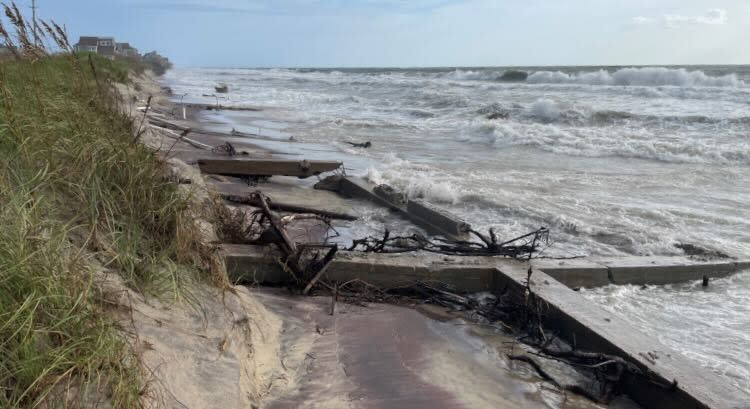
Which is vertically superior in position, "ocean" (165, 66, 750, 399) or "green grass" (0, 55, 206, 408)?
"green grass" (0, 55, 206, 408)

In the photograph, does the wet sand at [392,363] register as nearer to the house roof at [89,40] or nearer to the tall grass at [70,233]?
the tall grass at [70,233]

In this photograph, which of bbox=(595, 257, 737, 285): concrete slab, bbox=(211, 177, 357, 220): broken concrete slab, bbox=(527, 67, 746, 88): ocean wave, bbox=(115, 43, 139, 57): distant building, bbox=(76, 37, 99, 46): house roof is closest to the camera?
bbox=(595, 257, 737, 285): concrete slab

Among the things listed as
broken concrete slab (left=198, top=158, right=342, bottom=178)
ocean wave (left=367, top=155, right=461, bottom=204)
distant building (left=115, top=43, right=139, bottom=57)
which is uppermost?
distant building (left=115, top=43, right=139, bottom=57)

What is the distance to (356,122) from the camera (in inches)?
833

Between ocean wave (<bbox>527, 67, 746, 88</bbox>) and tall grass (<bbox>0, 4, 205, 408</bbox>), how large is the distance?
3618 cm

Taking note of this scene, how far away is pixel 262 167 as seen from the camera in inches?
370

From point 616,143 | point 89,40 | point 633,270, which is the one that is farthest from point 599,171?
point 89,40

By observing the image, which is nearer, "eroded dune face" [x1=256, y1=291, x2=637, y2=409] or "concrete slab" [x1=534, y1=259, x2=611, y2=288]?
"eroded dune face" [x1=256, y1=291, x2=637, y2=409]

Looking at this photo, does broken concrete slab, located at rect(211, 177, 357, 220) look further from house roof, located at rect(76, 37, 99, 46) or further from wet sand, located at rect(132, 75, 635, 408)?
house roof, located at rect(76, 37, 99, 46)

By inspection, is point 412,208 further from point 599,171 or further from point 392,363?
point 599,171

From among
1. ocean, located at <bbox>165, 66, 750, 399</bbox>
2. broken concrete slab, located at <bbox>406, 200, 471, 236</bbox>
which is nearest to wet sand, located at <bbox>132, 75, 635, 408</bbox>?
ocean, located at <bbox>165, 66, 750, 399</bbox>

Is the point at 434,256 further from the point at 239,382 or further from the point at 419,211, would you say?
the point at 239,382

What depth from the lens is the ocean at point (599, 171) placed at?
525 centimetres

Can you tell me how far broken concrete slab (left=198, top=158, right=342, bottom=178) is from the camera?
9.16 m
